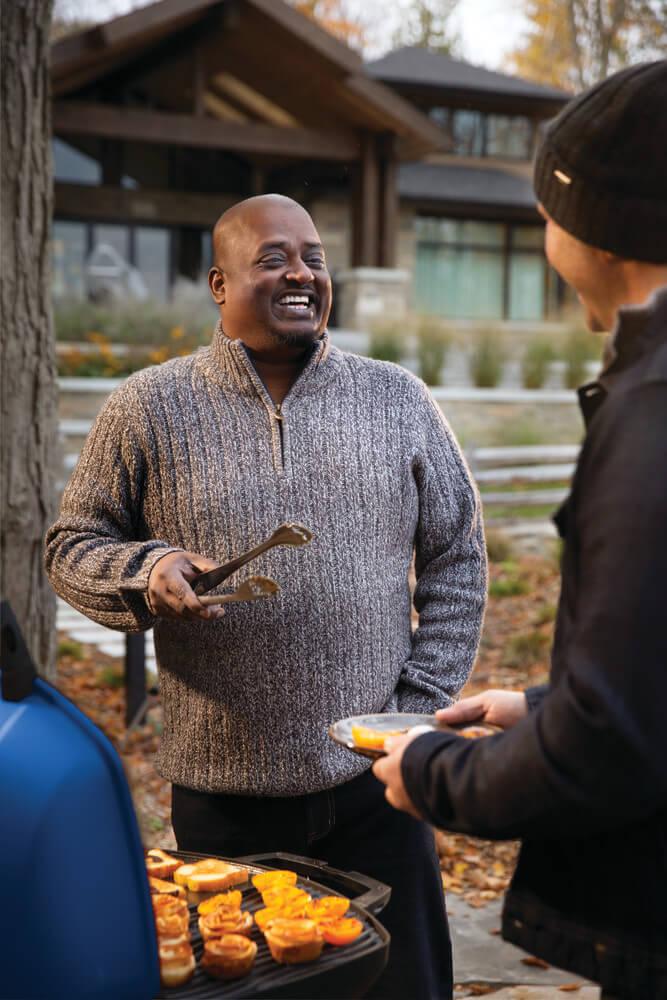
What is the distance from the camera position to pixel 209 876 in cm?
213

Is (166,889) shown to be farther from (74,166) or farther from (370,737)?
(74,166)

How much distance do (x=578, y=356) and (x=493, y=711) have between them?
15352 millimetres

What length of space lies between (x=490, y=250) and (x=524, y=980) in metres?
22.0

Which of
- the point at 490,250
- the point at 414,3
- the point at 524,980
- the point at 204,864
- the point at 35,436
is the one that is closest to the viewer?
the point at 204,864

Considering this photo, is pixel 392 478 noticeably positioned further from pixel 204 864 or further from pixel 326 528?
pixel 204 864

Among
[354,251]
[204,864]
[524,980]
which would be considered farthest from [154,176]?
[204,864]

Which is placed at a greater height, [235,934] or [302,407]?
[302,407]

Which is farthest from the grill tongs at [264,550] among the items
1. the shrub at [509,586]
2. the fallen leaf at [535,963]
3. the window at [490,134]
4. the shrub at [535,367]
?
the window at [490,134]

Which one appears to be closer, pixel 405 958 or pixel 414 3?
pixel 405 958

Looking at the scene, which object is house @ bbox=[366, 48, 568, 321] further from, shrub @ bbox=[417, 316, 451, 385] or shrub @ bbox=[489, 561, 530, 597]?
shrub @ bbox=[489, 561, 530, 597]

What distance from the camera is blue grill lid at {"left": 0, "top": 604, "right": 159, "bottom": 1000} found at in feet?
5.15

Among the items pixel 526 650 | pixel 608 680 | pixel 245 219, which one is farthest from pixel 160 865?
pixel 526 650

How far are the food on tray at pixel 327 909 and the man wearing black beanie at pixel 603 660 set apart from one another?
0.40 meters

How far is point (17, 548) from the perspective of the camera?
538 cm
